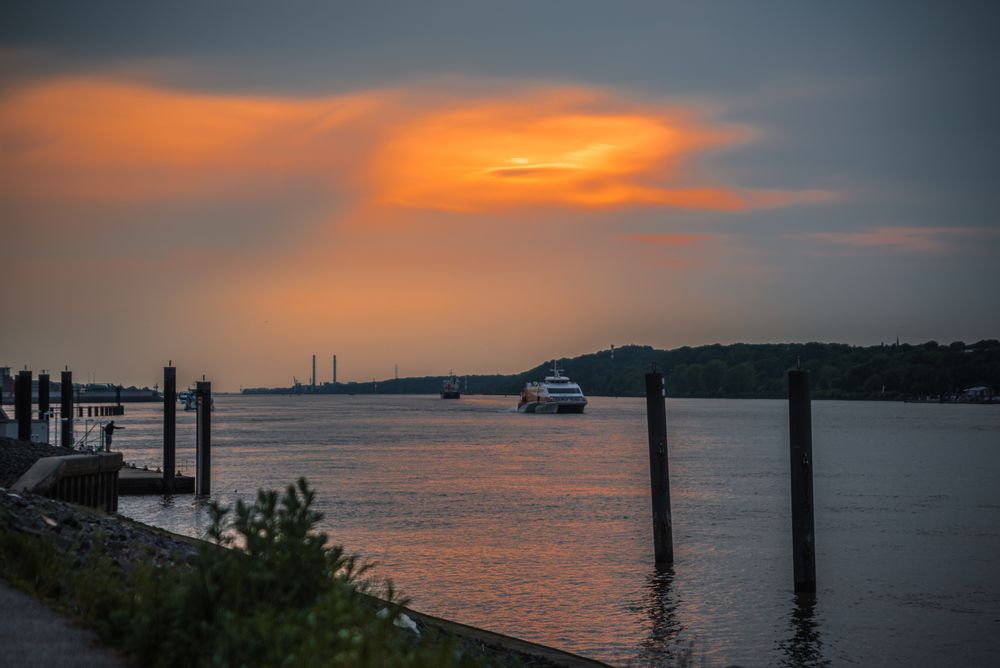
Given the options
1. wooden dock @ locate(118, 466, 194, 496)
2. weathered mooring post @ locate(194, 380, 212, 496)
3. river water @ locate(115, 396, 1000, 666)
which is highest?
weathered mooring post @ locate(194, 380, 212, 496)

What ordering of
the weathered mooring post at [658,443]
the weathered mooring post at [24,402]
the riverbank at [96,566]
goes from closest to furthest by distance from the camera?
the riverbank at [96,566] < the weathered mooring post at [658,443] < the weathered mooring post at [24,402]

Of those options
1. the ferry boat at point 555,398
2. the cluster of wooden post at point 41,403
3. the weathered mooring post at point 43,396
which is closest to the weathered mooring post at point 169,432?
the cluster of wooden post at point 41,403

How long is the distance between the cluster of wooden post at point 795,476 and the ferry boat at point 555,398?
5203 inches

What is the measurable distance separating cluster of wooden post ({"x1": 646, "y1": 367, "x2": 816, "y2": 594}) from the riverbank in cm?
759

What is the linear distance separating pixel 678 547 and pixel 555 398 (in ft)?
424

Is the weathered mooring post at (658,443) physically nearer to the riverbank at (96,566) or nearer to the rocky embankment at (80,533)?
the riverbank at (96,566)

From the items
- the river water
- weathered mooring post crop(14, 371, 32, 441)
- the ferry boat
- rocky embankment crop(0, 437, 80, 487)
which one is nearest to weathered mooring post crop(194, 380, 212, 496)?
the river water

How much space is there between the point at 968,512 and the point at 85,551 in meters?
34.3

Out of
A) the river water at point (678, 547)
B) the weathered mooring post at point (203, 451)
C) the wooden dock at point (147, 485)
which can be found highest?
the weathered mooring post at point (203, 451)

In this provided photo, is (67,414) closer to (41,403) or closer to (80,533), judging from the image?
(41,403)

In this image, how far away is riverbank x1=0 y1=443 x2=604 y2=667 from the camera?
29.8 ft

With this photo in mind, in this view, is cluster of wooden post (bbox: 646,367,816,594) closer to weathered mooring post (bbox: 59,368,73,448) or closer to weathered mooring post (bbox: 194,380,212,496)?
weathered mooring post (bbox: 194,380,212,496)

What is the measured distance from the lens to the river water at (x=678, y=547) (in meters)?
18.8

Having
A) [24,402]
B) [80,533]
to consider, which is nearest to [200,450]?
[24,402]
